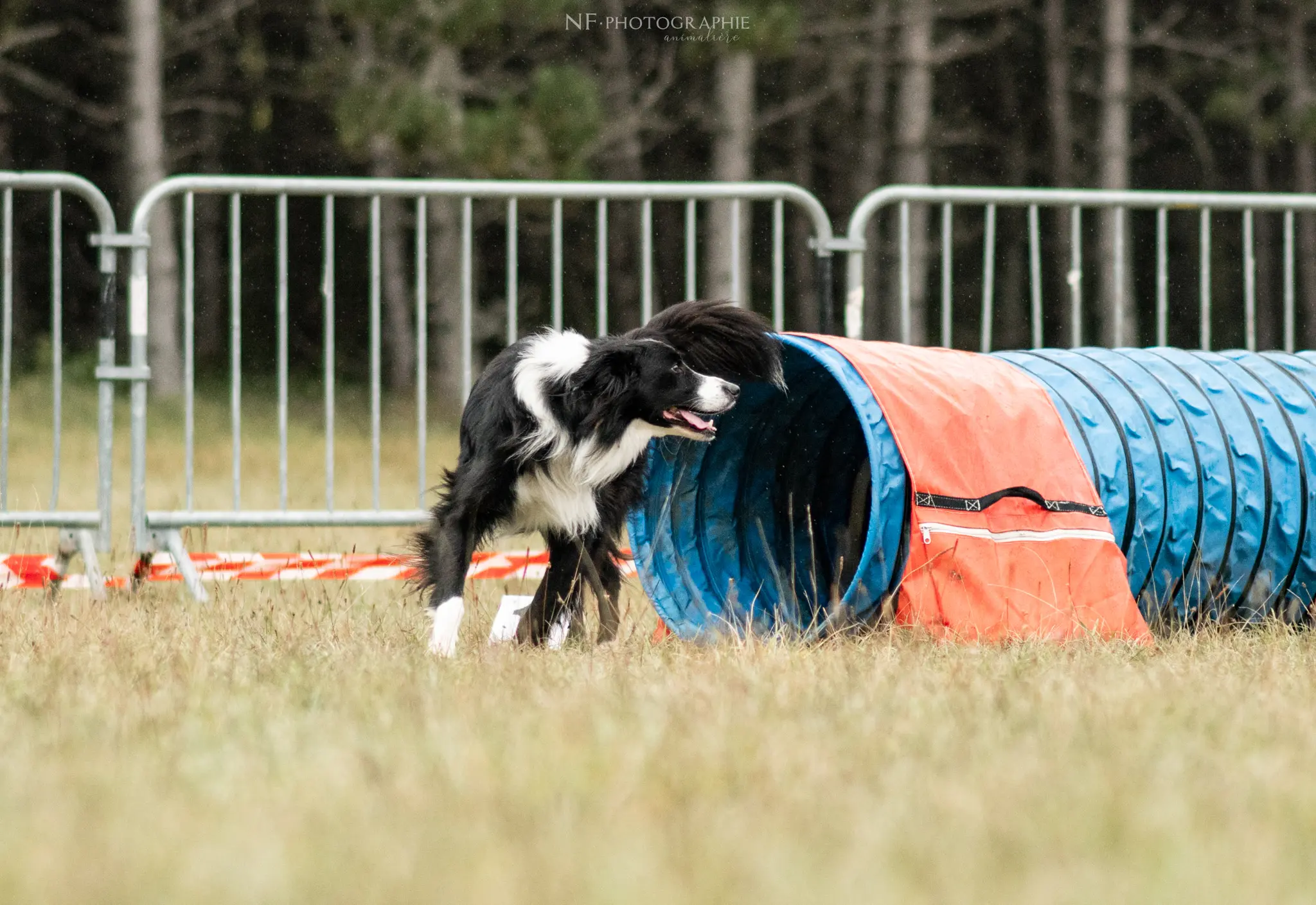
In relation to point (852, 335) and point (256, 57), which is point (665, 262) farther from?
point (852, 335)

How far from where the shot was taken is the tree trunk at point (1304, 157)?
19.6 m

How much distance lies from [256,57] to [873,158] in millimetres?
8848

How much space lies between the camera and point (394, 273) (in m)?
19.0

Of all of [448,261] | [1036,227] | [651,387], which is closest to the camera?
[651,387]

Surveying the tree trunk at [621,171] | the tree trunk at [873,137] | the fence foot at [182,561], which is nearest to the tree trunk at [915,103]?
the tree trunk at [873,137]

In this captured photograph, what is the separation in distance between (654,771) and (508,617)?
2.49 metres

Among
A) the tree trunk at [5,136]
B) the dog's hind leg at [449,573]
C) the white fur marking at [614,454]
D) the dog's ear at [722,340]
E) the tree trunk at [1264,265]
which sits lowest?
the dog's hind leg at [449,573]

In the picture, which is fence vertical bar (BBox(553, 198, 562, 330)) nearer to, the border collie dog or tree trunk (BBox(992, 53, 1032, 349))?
the border collie dog

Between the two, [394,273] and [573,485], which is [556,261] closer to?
[573,485]

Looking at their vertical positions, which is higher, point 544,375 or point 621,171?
point 621,171

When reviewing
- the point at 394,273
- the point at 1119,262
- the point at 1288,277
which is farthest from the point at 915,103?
the point at 1119,262

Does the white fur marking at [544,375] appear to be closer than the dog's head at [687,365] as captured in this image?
Yes

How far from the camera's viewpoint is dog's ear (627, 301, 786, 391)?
4898mm

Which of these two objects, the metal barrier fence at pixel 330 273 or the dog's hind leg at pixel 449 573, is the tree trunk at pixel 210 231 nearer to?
the metal barrier fence at pixel 330 273
